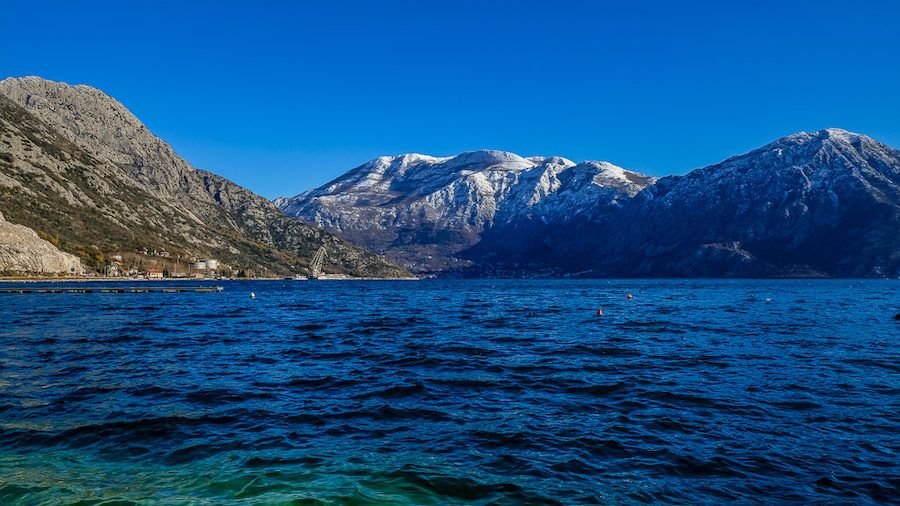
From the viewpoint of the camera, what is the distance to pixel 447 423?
2055 centimetres

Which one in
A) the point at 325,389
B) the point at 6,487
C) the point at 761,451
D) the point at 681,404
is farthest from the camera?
the point at 325,389

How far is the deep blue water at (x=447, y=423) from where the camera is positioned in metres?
14.1

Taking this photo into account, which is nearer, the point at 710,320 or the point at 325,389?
the point at 325,389

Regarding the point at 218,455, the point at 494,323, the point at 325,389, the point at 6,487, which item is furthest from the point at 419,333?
the point at 6,487

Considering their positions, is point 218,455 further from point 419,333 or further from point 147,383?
point 419,333

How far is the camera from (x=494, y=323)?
64.1m

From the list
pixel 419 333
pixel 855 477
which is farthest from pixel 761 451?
pixel 419 333

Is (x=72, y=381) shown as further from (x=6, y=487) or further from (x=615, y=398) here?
(x=615, y=398)

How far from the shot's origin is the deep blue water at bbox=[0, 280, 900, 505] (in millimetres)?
14062

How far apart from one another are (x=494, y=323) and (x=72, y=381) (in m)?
44.1

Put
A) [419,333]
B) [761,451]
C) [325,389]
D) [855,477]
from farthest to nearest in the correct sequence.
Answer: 1. [419,333]
2. [325,389]
3. [761,451]
4. [855,477]

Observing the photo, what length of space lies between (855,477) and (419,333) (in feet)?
133

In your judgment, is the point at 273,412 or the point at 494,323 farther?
the point at 494,323

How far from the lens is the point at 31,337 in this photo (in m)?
45.8
